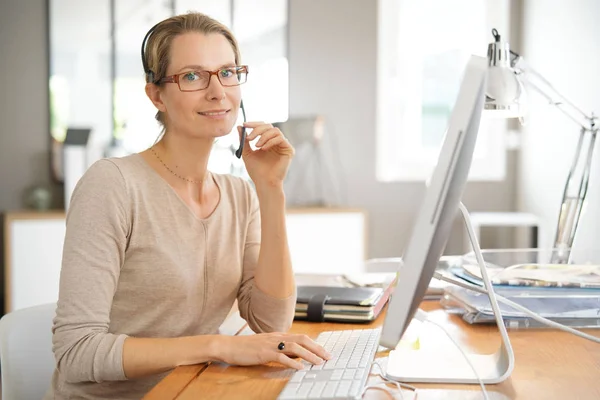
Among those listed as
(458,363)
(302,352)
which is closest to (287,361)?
(302,352)

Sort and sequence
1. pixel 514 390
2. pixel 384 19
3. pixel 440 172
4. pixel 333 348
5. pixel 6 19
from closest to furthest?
pixel 440 172 → pixel 514 390 → pixel 333 348 → pixel 6 19 → pixel 384 19

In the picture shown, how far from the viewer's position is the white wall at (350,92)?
167 inches

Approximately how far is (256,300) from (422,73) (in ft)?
10.2

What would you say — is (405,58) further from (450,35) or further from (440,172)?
(440,172)

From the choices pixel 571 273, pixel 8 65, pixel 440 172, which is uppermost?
pixel 8 65

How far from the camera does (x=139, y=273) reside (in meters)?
1.44

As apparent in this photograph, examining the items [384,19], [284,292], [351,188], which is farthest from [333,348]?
[384,19]

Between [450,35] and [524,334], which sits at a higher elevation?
[450,35]

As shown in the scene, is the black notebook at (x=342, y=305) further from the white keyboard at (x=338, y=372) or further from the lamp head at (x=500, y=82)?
the lamp head at (x=500, y=82)

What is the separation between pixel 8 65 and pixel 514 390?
360 cm

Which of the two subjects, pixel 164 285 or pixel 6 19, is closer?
pixel 164 285

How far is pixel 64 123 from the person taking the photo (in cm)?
398

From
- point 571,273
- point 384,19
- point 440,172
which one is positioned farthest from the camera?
point 384,19

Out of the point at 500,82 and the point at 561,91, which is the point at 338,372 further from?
the point at 561,91
